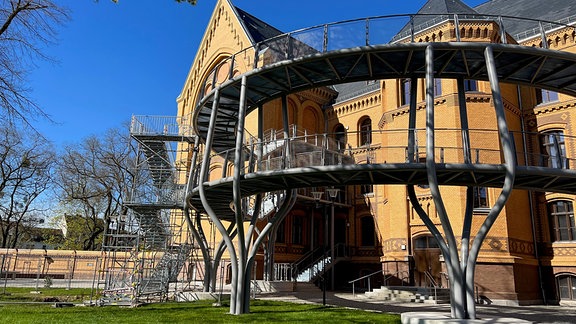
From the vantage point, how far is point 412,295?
19672 millimetres

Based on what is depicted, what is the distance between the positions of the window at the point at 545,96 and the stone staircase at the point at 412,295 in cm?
1184

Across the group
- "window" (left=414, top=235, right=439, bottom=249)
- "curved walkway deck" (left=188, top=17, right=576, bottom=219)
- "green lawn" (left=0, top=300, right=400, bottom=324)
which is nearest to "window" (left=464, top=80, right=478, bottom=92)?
"window" (left=414, top=235, right=439, bottom=249)

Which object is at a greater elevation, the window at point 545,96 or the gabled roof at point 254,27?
the gabled roof at point 254,27

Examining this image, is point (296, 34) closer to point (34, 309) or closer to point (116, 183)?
point (34, 309)

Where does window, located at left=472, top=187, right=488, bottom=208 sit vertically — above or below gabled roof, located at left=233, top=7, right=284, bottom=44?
below

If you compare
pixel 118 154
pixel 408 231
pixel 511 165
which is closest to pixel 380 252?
pixel 408 231

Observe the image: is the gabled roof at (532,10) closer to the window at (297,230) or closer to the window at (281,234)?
the window at (297,230)

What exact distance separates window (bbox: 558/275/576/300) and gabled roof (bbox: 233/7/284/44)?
21.6 m

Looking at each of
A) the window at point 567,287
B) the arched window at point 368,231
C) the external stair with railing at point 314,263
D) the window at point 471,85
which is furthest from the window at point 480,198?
the external stair with railing at point 314,263

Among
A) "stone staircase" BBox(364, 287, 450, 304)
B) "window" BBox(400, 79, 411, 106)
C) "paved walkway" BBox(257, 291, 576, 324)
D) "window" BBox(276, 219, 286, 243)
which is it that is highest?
"window" BBox(400, 79, 411, 106)

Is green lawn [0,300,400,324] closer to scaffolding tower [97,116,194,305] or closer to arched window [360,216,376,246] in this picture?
scaffolding tower [97,116,194,305]

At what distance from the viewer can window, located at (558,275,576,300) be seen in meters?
21.0

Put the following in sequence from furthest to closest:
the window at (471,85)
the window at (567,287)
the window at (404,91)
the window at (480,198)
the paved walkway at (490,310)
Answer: the window at (404,91), the window at (471,85), the window at (480,198), the window at (567,287), the paved walkway at (490,310)

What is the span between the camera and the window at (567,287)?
21.0 m
